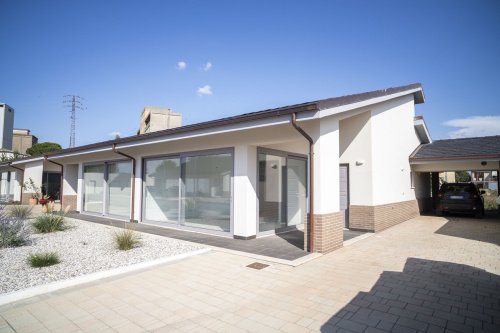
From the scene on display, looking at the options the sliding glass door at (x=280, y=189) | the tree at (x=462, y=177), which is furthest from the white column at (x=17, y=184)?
the tree at (x=462, y=177)

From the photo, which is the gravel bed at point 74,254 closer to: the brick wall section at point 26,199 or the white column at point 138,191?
the white column at point 138,191

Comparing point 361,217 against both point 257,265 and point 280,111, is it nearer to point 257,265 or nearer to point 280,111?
point 257,265

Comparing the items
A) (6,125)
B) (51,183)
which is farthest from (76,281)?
(6,125)

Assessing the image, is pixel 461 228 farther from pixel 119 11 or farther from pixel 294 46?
pixel 119 11

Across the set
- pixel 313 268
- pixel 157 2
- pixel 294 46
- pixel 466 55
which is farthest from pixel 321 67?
pixel 313 268

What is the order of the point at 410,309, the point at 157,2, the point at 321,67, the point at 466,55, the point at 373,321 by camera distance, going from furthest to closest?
1. the point at 321,67
2. the point at 466,55
3. the point at 157,2
4. the point at 410,309
5. the point at 373,321

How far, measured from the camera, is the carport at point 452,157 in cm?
1220

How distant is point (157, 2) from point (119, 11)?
4.87 feet

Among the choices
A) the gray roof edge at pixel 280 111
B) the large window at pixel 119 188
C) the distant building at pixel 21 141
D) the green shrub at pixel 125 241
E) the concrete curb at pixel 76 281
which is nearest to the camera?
the concrete curb at pixel 76 281

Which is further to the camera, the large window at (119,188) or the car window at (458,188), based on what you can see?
the car window at (458,188)

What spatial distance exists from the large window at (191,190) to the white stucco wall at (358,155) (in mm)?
4332

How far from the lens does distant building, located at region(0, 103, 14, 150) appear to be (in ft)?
206

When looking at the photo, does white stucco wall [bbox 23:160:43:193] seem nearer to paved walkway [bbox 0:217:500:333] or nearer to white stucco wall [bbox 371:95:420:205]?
paved walkway [bbox 0:217:500:333]

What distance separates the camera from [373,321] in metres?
3.37
